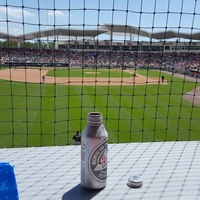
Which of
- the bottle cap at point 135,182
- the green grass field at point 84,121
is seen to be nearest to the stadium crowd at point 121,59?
the green grass field at point 84,121

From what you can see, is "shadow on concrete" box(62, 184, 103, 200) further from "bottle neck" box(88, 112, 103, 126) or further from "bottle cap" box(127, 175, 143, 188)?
"bottle neck" box(88, 112, 103, 126)

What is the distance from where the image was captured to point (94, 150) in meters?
1.43

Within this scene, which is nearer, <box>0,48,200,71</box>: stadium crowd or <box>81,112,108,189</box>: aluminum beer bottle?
<box>81,112,108,189</box>: aluminum beer bottle

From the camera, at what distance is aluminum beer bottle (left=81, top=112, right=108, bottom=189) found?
4.64ft

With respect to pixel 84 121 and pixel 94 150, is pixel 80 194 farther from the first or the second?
pixel 84 121

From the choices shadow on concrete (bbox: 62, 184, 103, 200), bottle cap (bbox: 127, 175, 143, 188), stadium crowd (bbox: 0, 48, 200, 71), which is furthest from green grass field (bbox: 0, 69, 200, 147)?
stadium crowd (bbox: 0, 48, 200, 71)

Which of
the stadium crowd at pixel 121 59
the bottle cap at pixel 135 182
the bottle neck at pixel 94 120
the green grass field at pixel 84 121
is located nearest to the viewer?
the bottle neck at pixel 94 120

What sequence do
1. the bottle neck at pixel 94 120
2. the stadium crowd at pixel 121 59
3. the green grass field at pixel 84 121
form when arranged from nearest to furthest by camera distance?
1. the bottle neck at pixel 94 120
2. the green grass field at pixel 84 121
3. the stadium crowd at pixel 121 59

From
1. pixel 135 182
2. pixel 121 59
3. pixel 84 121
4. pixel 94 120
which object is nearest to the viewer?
pixel 94 120

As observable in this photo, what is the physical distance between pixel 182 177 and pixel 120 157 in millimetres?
468

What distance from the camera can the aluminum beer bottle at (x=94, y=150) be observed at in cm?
142

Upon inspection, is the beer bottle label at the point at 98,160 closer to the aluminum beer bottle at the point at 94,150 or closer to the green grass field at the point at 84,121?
the aluminum beer bottle at the point at 94,150

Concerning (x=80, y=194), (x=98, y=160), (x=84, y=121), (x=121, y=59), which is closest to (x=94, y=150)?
(x=98, y=160)

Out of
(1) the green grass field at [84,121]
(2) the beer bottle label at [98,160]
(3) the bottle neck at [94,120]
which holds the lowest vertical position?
(1) the green grass field at [84,121]
